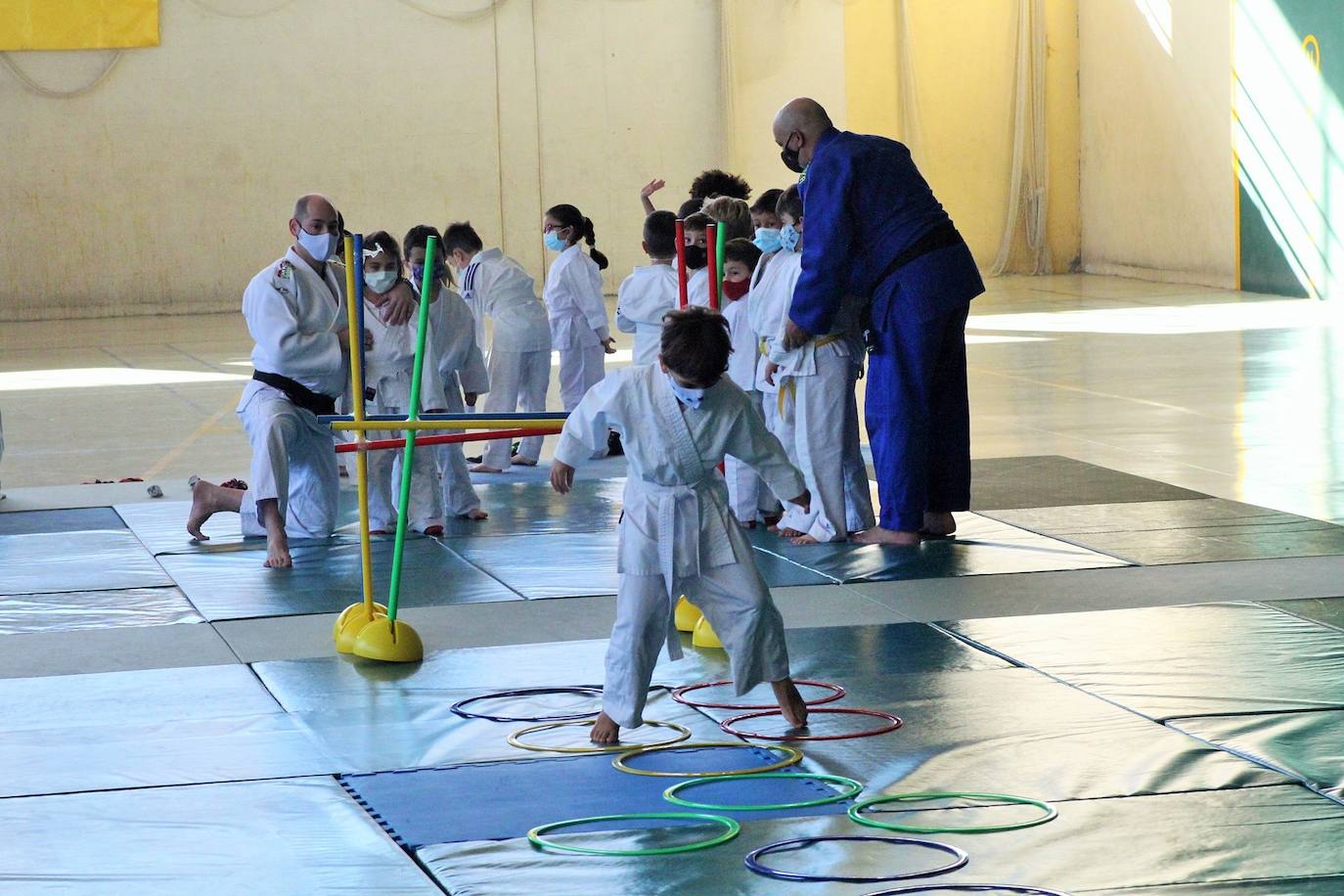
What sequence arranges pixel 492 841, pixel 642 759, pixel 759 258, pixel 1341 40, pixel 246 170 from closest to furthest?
pixel 492 841 < pixel 642 759 < pixel 759 258 < pixel 1341 40 < pixel 246 170

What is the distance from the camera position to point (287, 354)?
724 centimetres

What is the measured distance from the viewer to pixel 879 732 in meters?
4.66

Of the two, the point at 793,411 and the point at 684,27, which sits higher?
the point at 684,27

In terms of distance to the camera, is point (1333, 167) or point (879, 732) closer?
point (879, 732)

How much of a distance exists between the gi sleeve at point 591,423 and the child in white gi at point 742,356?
3.10m

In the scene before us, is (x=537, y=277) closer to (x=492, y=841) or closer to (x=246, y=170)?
(x=246, y=170)

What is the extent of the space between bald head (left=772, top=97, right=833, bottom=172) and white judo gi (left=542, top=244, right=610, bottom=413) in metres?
3.05

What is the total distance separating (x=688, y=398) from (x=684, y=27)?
18.0 metres

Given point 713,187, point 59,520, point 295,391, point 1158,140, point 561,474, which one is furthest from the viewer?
point 1158,140

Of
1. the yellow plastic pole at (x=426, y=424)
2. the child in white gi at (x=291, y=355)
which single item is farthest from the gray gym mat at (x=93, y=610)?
the yellow plastic pole at (x=426, y=424)

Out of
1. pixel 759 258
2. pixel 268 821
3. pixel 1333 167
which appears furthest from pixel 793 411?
pixel 1333 167

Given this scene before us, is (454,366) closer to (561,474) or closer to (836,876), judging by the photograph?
(561,474)

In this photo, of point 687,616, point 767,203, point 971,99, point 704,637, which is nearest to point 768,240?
point 767,203

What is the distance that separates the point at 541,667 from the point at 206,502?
9.02ft
